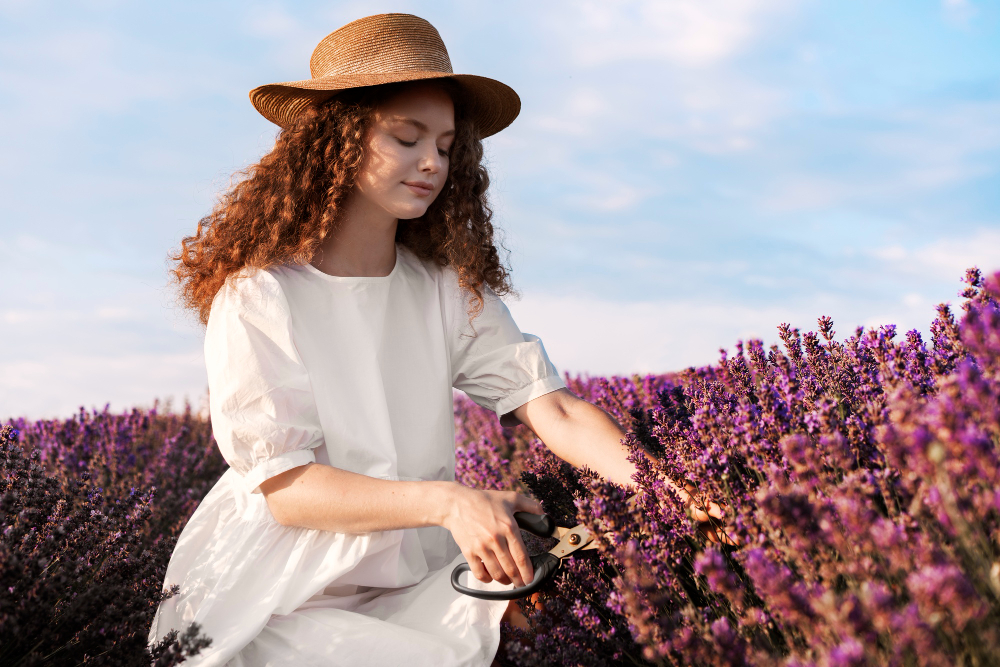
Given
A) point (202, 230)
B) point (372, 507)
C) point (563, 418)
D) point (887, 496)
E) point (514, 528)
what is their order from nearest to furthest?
point (887, 496) → point (514, 528) → point (372, 507) → point (563, 418) → point (202, 230)

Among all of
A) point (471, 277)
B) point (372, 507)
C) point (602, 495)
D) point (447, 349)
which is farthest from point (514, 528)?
point (471, 277)

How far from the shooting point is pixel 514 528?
5.58 ft

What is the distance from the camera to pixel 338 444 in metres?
2.42

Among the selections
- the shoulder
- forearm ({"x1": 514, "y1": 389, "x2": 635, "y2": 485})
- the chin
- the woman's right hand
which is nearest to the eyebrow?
the chin

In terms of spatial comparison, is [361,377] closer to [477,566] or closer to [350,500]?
[350,500]

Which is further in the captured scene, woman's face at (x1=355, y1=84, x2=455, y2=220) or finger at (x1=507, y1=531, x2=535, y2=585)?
woman's face at (x1=355, y1=84, x2=455, y2=220)

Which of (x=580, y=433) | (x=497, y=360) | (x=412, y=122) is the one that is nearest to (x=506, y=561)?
(x=580, y=433)

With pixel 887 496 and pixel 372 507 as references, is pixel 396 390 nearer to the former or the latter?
pixel 372 507

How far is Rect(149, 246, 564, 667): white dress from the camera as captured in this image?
6.80ft

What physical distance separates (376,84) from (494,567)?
163cm

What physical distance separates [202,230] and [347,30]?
1.01m

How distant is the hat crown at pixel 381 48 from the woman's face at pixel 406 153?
127mm

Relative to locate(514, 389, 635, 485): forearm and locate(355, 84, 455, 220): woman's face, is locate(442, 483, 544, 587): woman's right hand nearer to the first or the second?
locate(514, 389, 635, 485): forearm

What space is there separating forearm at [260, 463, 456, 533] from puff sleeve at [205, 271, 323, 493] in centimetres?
7
